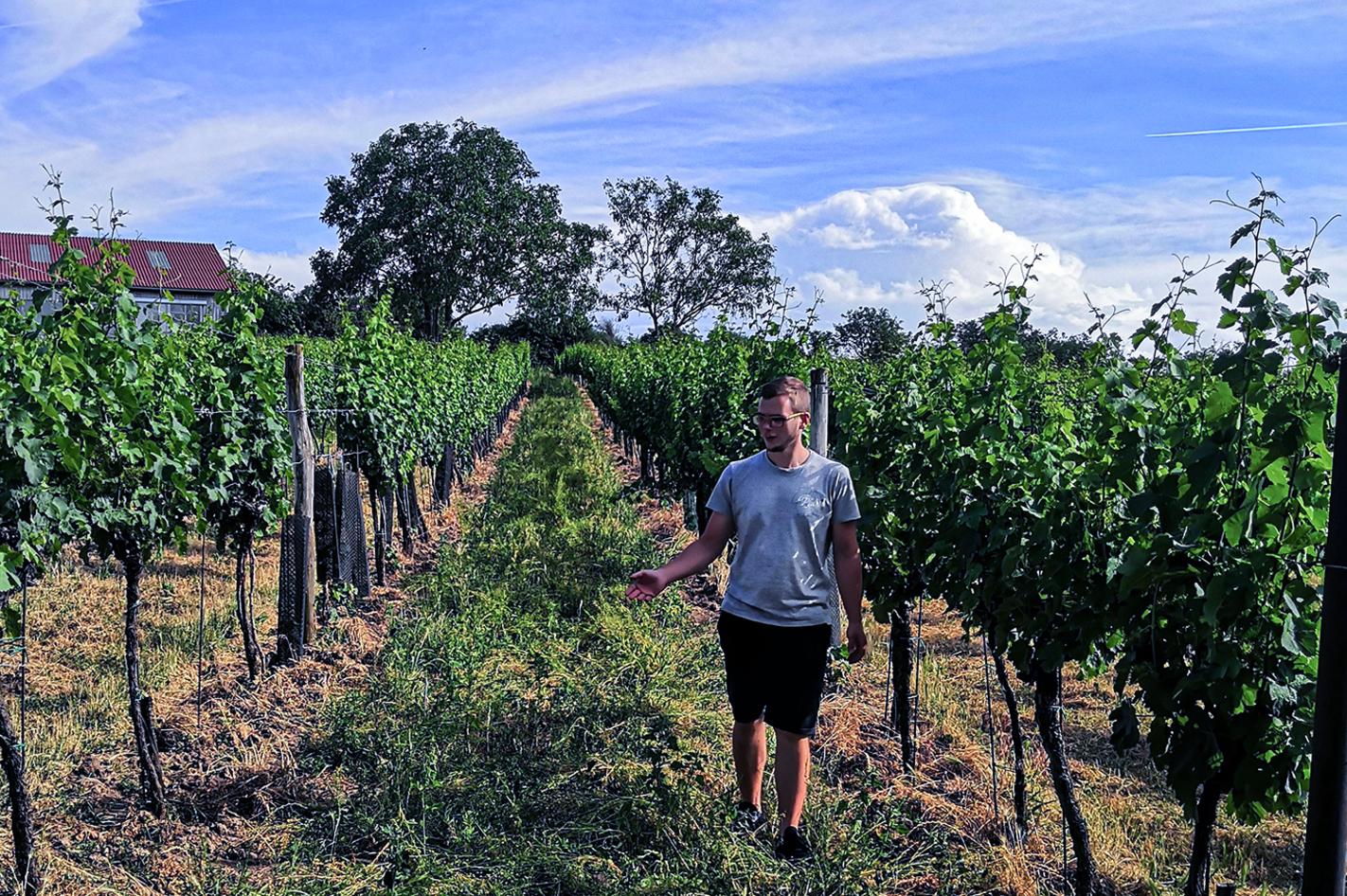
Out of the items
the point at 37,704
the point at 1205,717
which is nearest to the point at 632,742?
the point at 1205,717

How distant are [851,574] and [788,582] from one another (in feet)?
0.81

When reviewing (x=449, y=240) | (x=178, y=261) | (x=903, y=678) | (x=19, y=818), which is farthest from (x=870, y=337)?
(x=178, y=261)

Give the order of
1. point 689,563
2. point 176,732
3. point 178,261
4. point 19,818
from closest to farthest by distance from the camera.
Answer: point 19,818 < point 689,563 < point 176,732 < point 178,261

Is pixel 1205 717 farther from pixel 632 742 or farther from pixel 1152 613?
pixel 632 742

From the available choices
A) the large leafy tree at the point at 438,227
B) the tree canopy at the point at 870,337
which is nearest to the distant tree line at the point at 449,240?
the large leafy tree at the point at 438,227

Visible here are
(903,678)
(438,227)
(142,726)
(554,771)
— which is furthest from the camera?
(438,227)

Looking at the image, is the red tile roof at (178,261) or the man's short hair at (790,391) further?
the red tile roof at (178,261)

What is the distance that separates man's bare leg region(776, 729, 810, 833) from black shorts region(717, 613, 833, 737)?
48 millimetres

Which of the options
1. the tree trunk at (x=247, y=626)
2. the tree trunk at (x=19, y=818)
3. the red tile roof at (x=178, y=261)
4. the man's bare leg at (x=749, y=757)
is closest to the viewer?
the tree trunk at (x=19, y=818)

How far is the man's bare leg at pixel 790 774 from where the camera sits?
3.59 meters

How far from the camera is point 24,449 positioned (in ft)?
10.8

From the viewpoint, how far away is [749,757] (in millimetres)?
3812

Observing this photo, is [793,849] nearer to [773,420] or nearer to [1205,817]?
[1205,817]

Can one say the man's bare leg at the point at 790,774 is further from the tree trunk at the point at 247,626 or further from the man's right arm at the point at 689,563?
the tree trunk at the point at 247,626
